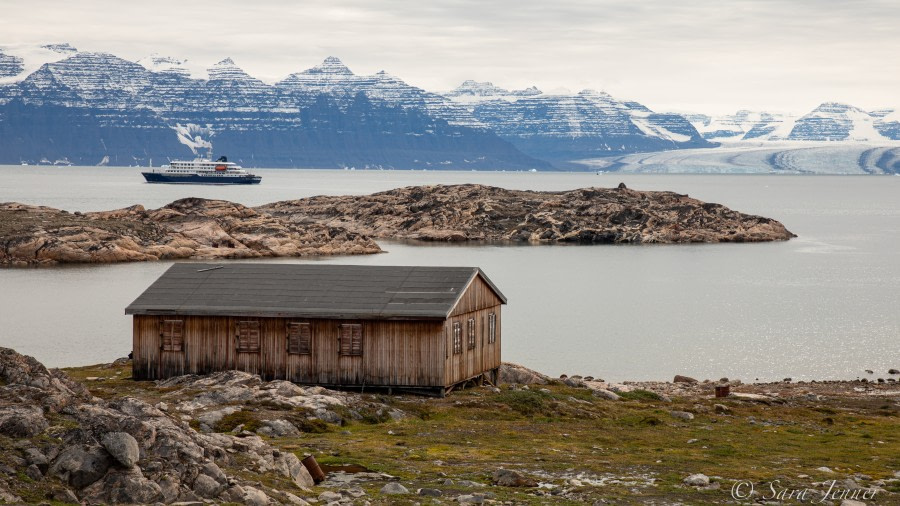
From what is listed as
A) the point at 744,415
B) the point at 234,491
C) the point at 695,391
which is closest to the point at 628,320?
the point at 695,391

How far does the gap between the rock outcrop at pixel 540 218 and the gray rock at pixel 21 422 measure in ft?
396

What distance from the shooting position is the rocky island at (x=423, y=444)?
2000cm

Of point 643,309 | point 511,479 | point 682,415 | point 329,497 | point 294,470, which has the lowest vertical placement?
point 643,309

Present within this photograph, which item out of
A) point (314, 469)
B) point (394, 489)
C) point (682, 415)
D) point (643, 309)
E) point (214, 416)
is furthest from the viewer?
point (643, 309)

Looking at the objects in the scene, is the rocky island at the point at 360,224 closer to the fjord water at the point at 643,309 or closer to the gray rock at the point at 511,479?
the fjord water at the point at 643,309

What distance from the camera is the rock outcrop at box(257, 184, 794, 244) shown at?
472 feet

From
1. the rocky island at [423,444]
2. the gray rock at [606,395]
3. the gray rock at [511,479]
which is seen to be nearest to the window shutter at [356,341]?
the rocky island at [423,444]

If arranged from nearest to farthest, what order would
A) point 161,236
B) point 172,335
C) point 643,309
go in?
point 172,335 < point 643,309 < point 161,236

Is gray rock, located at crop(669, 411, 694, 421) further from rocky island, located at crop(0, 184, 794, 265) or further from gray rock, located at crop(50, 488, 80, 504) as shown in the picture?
rocky island, located at crop(0, 184, 794, 265)

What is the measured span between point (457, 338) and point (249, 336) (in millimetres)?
6303

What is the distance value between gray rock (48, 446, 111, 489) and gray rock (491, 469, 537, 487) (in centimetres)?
757

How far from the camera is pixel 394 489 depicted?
22.5m

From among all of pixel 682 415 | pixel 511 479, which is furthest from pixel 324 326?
pixel 511 479

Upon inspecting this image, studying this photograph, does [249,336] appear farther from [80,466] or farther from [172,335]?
[80,466]
